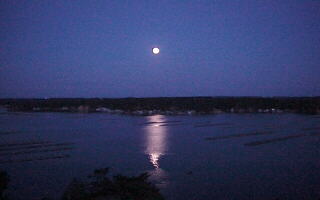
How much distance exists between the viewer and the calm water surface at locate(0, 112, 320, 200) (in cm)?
862

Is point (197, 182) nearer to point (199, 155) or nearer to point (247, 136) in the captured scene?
point (199, 155)

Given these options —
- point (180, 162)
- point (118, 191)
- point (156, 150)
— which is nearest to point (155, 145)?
point (156, 150)

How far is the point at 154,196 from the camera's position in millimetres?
4438

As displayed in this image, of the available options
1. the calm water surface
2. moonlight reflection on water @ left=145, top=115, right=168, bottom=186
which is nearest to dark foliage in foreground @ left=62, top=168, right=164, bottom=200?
the calm water surface

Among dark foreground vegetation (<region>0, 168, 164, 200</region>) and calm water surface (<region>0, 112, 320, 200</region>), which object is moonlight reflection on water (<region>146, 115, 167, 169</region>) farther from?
dark foreground vegetation (<region>0, 168, 164, 200</region>)

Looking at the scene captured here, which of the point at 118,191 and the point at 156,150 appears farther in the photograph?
the point at 156,150

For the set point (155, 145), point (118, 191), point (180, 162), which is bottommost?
point (180, 162)

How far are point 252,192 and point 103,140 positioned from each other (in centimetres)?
917

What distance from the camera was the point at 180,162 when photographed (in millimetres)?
11289

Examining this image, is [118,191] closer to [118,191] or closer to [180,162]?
Answer: [118,191]

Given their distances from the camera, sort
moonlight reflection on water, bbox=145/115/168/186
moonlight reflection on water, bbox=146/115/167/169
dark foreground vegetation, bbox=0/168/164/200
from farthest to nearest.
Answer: moonlight reflection on water, bbox=146/115/167/169 → moonlight reflection on water, bbox=145/115/168/186 → dark foreground vegetation, bbox=0/168/164/200

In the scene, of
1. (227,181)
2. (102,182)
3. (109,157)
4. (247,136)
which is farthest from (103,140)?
(102,182)

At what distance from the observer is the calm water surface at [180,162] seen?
28.3 ft

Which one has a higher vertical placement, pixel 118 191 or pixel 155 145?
pixel 118 191
